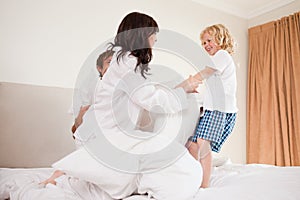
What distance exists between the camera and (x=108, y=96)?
1.18 m

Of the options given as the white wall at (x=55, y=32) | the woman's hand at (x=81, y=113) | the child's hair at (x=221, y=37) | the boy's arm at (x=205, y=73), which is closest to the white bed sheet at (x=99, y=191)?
the woman's hand at (x=81, y=113)

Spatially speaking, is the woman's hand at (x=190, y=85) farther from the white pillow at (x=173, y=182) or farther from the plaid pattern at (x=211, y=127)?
the white pillow at (x=173, y=182)

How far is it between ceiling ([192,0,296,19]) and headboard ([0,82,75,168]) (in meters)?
1.87

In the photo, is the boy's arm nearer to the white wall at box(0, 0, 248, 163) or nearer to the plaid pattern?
the plaid pattern

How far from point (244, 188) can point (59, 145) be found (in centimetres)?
142

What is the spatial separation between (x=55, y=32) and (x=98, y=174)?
→ 60.4 inches

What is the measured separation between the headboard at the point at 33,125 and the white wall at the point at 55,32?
0.11 metres

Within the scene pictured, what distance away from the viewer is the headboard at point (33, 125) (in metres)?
1.87

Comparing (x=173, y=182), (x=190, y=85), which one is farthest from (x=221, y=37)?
(x=173, y=182)

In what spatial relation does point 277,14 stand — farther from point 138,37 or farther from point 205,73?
point 138,37

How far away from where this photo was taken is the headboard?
73.7 inches

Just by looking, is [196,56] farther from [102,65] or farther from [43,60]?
[43,60]

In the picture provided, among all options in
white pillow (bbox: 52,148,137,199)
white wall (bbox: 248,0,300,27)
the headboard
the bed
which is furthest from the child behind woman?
white wall (bbox: 248,0,300,27)

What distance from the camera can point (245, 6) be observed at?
3.24 m
